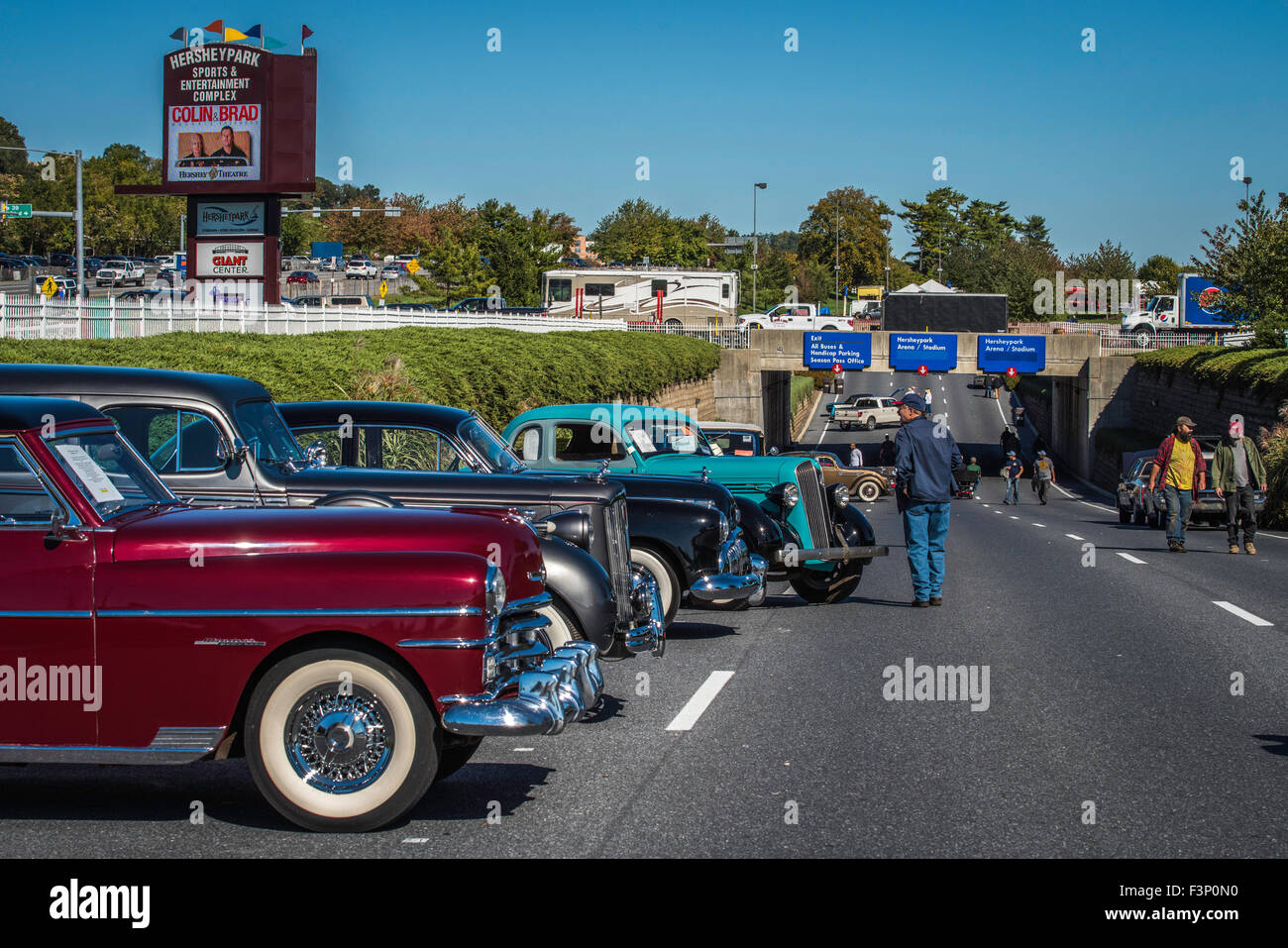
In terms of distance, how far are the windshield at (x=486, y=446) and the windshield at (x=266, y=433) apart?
1493 millimetres

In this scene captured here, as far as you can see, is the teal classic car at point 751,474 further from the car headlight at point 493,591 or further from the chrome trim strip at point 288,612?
the chrome trim strip at point 288,612

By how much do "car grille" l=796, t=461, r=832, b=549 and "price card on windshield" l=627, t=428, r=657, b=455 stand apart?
148cm

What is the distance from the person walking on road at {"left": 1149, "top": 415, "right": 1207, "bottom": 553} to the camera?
66.7 ft

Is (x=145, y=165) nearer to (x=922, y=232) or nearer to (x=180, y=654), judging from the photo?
(x=922, y=232)

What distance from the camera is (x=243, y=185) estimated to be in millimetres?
36875

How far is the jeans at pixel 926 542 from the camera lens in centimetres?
1298

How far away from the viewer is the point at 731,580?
1096 centimetres

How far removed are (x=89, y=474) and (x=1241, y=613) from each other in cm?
1069

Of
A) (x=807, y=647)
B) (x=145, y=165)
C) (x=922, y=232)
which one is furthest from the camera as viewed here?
(x=922, y=232)

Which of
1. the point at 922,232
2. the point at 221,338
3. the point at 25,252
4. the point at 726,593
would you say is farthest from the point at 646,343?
the point at 922,232

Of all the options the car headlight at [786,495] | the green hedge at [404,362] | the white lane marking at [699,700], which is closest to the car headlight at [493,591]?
the white lane marking at [699,700]

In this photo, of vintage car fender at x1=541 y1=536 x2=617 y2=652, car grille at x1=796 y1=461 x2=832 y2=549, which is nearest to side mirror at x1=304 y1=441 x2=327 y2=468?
vintage car fender at x1=541 y1=536 x2=617 y2=652
